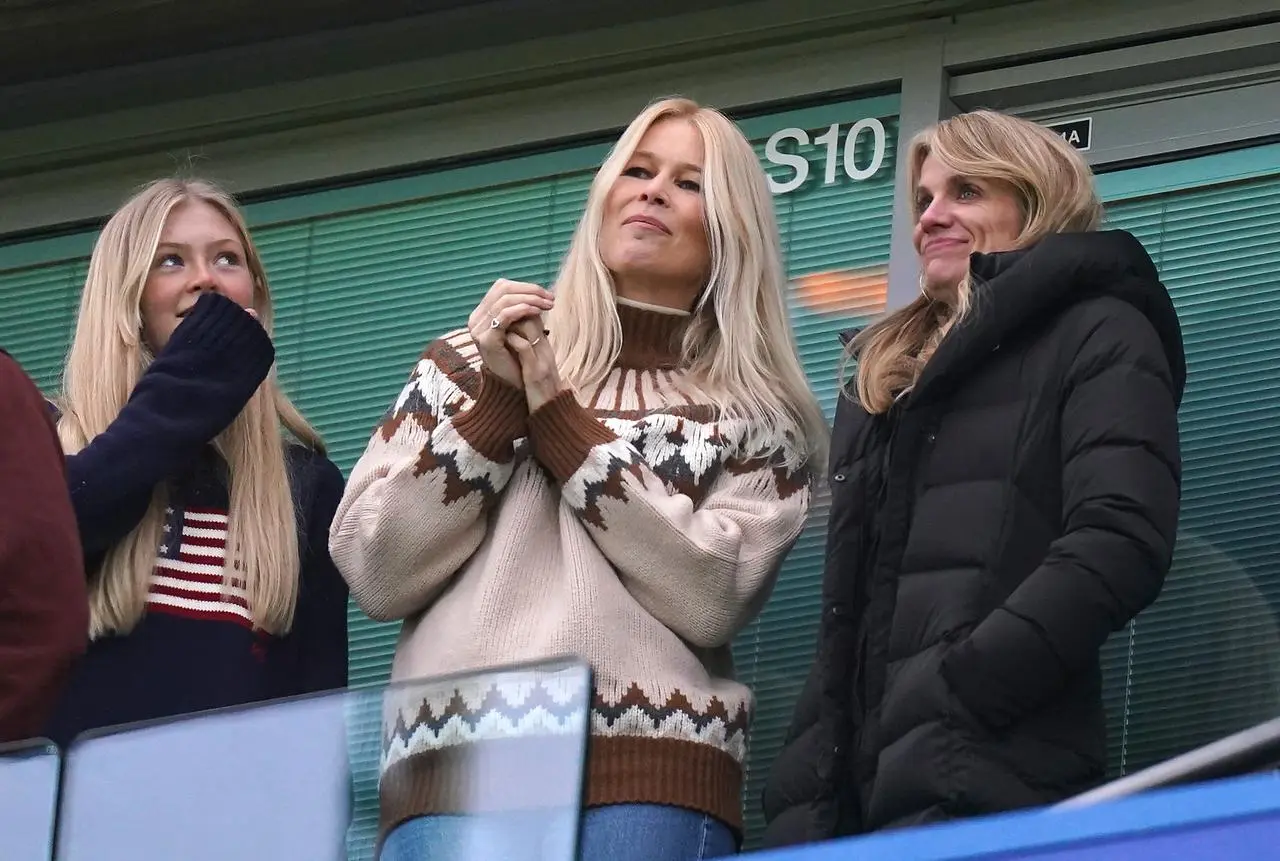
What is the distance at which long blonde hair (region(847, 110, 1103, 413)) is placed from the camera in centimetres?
508

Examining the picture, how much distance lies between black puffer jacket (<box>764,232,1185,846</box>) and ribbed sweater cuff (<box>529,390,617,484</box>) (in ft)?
1.53

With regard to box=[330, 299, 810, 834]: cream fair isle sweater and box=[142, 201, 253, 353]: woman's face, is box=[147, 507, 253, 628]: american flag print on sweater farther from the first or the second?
box=[142, 201, 253, 353]: woman's face

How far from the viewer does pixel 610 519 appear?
189 inches

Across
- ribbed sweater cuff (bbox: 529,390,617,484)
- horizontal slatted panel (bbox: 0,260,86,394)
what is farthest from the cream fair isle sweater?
horizontal slatted panel (bbox: 0,260,86,394)

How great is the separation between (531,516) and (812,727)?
2.03 ft

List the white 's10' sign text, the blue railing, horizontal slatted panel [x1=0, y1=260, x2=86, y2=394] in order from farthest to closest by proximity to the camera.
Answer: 1. horizontal slatted panel [x1=0, y1=260, x2=86, y2=394]
2. the white 's10' sign text
3. the blue railing

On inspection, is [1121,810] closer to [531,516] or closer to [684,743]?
[684,743]

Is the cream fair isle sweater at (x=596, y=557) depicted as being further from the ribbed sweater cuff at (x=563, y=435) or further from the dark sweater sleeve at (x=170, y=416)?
the dark sweater sleeve at (x=170, y=416)

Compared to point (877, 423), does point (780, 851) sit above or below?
below

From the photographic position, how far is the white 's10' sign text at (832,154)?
6695mm

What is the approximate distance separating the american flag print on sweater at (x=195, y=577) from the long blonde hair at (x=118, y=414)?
20 millimetres

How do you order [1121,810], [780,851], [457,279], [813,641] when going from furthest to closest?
[457,279] → [813,641] → [780,851] → [1121,810]

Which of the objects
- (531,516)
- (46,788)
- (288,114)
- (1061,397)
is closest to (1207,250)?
(1061,397)

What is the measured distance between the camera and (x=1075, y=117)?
21.6ft
